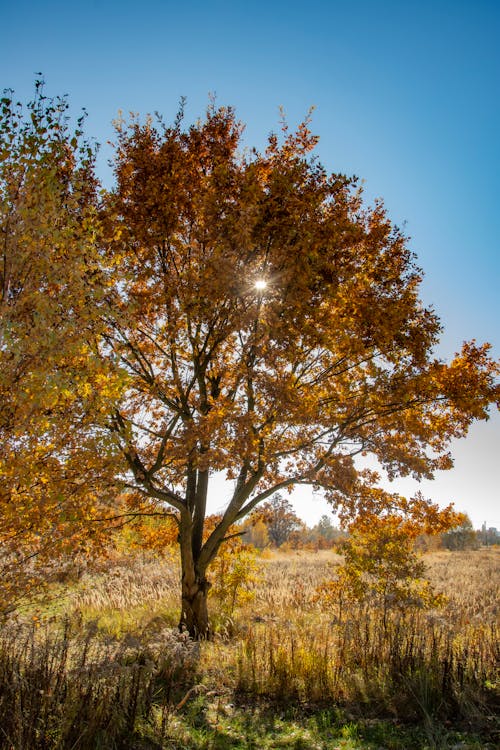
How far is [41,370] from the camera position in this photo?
14.5 ft

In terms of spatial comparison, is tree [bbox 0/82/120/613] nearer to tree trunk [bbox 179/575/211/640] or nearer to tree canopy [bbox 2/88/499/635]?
tree canopy [bbox 2/88/499/635]

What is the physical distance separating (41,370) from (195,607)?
7313mm

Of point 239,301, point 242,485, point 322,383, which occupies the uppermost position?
point 239,301

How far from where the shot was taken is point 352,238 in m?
7.92

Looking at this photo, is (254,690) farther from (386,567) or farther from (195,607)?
(386,567)

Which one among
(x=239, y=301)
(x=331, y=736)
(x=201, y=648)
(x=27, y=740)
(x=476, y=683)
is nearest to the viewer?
(x=27, y=740)

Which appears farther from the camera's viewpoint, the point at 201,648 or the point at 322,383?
the point at 322,383

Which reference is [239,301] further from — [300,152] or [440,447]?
[440,447]

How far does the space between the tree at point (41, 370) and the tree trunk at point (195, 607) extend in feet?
15.4

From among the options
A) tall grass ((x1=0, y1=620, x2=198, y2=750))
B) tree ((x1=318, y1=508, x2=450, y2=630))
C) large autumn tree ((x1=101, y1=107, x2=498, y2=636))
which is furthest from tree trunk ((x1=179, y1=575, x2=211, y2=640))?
tall grass ((x1=0, y1=620, x2=198, y2=750))

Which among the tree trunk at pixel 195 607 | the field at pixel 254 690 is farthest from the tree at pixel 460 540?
the tree trunk at pixel 195 607

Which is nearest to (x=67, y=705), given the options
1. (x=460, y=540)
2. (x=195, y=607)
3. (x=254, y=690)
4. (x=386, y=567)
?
(x=254, y=690)

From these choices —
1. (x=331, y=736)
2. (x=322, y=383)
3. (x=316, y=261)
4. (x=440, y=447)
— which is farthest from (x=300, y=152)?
(x=331, y=736)

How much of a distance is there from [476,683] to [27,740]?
5863 mm
